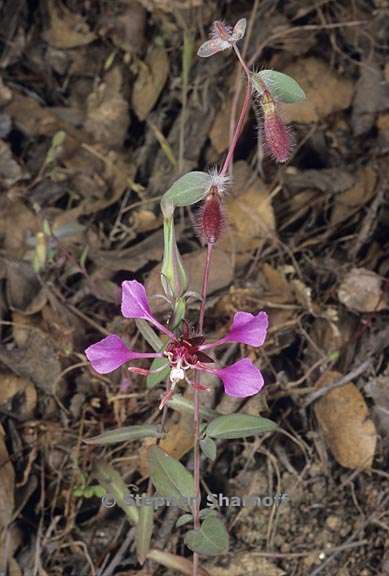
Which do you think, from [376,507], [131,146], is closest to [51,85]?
[131,146]

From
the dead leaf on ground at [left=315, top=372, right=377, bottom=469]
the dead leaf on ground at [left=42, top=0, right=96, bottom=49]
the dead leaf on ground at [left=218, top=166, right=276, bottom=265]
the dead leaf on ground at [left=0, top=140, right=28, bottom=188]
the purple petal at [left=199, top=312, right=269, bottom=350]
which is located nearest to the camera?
the purple petal at [left=199, top=312, right=269, bottom=350]

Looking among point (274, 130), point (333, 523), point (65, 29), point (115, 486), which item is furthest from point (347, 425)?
point (65, 29)

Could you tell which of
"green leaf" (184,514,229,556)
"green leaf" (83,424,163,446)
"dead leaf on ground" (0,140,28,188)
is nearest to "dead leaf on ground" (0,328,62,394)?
"green leaf" (83,424,163,446)

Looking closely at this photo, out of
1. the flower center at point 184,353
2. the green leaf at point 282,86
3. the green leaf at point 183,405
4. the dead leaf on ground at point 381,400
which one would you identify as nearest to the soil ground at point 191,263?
the dead leaf on ground at point 381,400

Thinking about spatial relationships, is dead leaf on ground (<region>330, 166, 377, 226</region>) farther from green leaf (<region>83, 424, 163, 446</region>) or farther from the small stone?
green leaf (<region>83, 424, 163, 446</region>)

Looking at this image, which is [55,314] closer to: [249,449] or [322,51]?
[249,449]

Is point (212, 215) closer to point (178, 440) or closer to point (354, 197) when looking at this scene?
point (178, 440)
